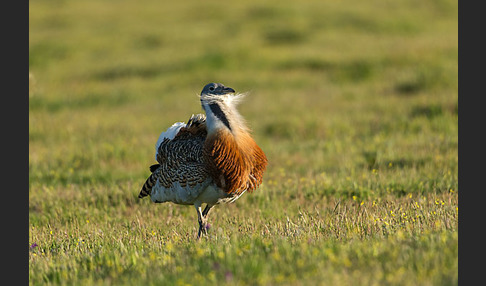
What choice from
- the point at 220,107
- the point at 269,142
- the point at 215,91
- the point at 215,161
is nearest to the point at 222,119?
the point at 220,107

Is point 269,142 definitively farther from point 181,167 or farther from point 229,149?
point 229,149

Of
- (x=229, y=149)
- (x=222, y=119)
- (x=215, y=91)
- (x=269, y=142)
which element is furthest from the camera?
(x=269, y=142)

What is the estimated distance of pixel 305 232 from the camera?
214 inches

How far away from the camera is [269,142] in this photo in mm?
12367

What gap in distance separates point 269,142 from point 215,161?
615 cm

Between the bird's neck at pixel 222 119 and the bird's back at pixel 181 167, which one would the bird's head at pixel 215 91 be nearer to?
the bird's neck at pixel 222 119

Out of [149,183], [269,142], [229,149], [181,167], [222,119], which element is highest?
[222,119]

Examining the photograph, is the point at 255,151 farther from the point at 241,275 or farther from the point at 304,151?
the point at 304,151

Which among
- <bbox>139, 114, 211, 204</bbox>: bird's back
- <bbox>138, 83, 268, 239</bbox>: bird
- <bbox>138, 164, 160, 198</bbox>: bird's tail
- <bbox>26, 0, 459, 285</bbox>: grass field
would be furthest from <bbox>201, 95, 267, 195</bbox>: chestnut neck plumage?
<bbox>138, 164, 160, 198</bbox>: bird's tail

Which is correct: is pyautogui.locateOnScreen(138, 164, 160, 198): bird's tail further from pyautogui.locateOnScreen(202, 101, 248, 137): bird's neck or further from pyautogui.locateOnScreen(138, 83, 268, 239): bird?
pyautogui.locateOnScreen(202, 101, 248, 137): bird's neck

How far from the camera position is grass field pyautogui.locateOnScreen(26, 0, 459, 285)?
443 cm

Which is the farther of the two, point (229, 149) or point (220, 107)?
point (220, 107)

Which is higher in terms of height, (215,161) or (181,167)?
(215,161)

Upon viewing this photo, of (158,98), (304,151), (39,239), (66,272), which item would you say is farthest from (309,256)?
(158,98)
